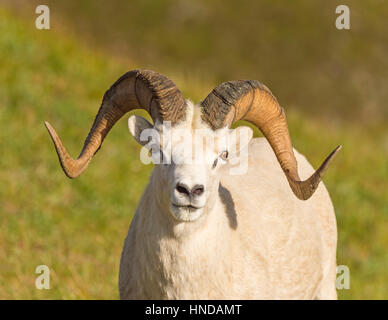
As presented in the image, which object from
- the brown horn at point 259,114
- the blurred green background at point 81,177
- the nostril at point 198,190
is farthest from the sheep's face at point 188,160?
the blurred green background at point 81,177

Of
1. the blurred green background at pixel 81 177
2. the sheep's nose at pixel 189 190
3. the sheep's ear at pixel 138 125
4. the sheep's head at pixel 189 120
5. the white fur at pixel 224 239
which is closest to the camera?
the sheep's nose at pixel 189 190

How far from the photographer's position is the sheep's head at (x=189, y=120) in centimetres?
602

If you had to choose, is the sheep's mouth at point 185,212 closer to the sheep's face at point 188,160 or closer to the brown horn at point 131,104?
the sheep's face at point 188,160

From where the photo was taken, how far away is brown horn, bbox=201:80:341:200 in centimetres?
650

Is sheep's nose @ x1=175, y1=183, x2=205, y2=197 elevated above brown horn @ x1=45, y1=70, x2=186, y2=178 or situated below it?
below

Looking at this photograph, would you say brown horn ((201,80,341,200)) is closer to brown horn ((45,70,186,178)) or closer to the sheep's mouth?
brown horn ((45,70,186,178))

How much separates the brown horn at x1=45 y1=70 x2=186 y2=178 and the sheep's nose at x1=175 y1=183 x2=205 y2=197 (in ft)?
2.47

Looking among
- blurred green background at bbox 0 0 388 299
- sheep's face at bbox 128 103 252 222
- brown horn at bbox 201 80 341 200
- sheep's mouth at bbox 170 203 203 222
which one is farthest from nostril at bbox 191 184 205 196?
blurred green background at bbox 0 0 388 299

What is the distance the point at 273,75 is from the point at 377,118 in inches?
437

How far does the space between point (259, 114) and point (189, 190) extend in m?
1.56

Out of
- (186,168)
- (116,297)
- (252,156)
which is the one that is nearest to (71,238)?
(116,297)

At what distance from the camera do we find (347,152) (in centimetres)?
1989

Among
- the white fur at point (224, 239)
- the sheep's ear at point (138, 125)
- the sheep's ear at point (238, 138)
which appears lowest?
the white fur at point (224, 239)

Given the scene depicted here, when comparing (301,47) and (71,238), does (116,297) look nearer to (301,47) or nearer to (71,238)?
(71,238)
